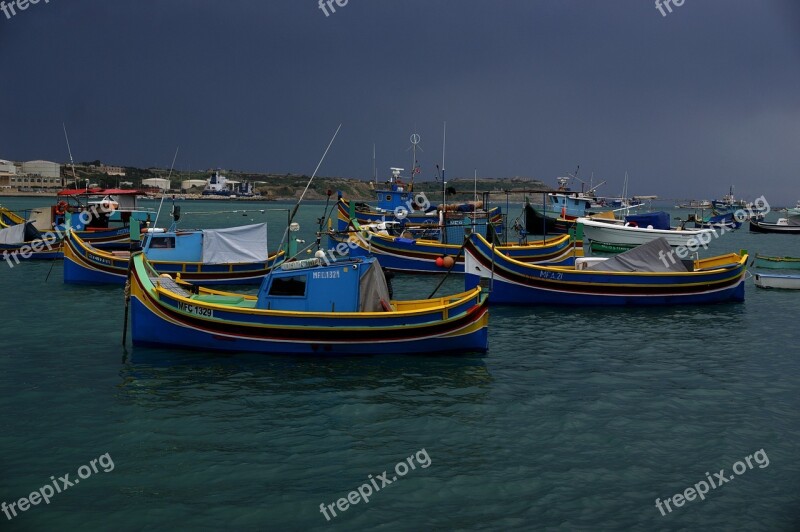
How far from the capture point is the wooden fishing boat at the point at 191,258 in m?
31.5

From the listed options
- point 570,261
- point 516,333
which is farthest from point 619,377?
point 570,261

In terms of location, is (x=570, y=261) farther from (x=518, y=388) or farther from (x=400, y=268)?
(x=518, y=388)

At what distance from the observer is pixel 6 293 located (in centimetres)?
2995

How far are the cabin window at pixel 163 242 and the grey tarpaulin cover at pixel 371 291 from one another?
1591 centimetres

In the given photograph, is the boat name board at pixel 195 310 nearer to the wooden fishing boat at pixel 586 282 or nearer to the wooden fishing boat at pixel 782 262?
the wooden fishing boat at pixel 586 282

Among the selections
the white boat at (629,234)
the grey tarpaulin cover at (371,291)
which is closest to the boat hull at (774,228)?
the white boat at (629,234)

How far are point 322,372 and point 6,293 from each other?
64.8 feet

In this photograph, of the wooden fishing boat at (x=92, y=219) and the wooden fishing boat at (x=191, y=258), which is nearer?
the wooden fishing boat at (x=191, y=258)

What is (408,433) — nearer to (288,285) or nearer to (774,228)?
(288,285)

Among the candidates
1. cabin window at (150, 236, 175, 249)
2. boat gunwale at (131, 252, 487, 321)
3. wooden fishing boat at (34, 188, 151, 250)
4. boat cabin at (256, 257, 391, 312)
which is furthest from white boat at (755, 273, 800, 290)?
wooden fishing boat at (34, 188, 151, 250)

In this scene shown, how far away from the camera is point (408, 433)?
1373cm

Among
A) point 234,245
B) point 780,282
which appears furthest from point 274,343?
point 780,282

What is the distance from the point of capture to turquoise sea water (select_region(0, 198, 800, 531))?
35.1 ft

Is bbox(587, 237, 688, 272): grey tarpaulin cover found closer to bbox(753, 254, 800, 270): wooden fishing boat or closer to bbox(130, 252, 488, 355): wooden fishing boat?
bbox(130, 252, 488, 355): wooden fishing boat
